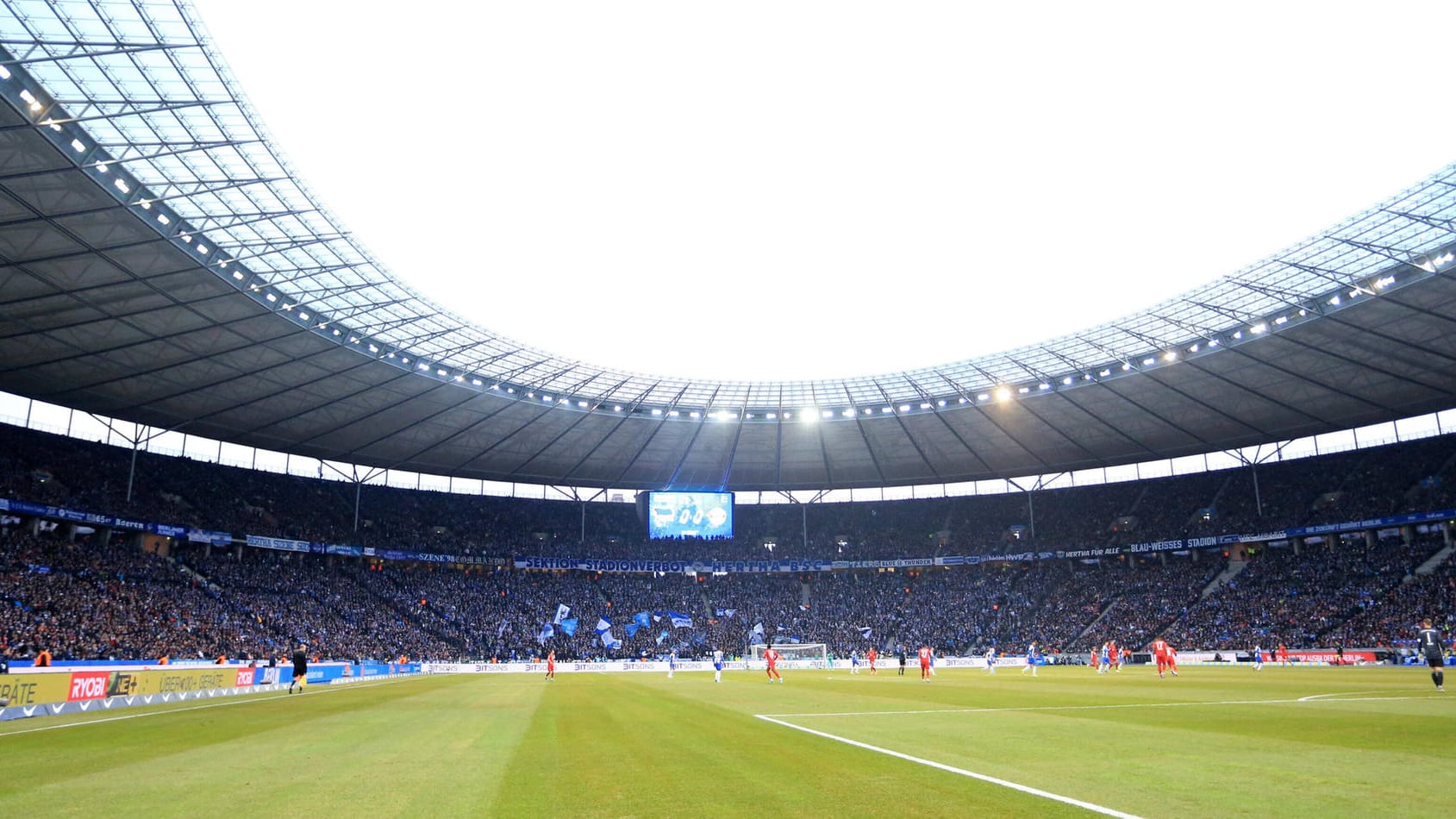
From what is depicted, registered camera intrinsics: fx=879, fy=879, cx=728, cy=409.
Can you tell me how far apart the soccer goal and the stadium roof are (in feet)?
51.1

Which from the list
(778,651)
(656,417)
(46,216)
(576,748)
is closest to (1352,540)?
(778,651)

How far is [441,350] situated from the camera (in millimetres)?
48375

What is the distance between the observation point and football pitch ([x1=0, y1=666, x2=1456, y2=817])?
8086mm

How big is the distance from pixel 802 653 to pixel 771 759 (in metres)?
54.8

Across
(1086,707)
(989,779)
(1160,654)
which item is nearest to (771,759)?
(989,779)

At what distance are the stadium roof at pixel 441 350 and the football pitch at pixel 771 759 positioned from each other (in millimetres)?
17384

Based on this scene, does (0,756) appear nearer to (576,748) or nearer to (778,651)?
(576,748)

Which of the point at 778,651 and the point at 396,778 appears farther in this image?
the point at 778,651

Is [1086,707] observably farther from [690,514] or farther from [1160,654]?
[690,514]

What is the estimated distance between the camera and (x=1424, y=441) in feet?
195

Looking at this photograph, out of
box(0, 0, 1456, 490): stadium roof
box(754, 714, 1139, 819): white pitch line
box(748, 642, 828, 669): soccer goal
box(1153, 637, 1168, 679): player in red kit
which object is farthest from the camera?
box(748, 642, 828, 669): soccer goal

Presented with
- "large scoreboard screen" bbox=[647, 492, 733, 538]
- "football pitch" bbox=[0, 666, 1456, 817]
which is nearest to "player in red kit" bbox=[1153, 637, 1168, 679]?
"football pitch" bbox=[0, 666, 1456, 817]

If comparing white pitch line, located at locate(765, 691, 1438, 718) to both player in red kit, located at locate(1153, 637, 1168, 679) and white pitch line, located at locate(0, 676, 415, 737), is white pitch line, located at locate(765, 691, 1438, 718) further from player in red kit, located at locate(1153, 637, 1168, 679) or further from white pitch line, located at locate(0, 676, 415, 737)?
white pitch line, located at locate(0, 676, 415, 737)

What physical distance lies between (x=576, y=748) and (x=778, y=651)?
52.9m
